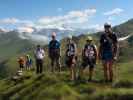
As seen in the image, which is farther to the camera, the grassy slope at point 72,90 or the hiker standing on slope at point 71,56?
the hiker standing on slope at point 71,56

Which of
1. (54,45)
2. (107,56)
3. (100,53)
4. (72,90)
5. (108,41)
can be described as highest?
(54,45)

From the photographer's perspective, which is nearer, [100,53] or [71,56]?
[100,53]

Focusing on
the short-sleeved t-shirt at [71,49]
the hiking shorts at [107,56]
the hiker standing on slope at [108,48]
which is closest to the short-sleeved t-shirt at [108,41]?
the hiker standing on slope at [108,48]

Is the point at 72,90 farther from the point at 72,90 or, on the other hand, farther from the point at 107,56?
the point at 107,56

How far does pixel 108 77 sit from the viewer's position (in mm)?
25109

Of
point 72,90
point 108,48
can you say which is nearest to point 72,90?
point 72,90

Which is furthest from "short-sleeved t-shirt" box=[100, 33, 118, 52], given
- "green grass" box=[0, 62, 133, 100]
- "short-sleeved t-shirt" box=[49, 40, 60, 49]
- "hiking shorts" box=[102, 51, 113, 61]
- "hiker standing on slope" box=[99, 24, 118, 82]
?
"short-sleeved t-shirt" box=[49, 40, 60, 49]

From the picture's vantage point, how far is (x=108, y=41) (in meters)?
23.4

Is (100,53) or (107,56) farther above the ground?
(100,53)

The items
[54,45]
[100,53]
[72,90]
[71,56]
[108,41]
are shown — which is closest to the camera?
[72,90]

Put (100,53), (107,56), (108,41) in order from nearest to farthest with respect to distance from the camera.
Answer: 1. (108,41)
2. (107,56)
3. (100,53)

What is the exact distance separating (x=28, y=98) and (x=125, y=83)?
6.45 metres

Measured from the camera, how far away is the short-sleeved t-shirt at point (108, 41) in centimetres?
2336

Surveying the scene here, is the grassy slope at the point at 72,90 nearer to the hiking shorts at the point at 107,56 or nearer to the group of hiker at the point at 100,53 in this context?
the group of hiker at the point at 100,53
